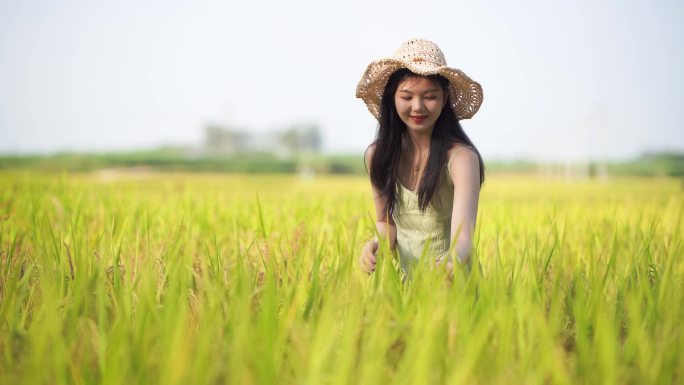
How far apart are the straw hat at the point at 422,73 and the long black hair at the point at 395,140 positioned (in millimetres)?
36

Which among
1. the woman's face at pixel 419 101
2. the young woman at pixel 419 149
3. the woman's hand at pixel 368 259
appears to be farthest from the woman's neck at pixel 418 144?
the woman's hand at pixel 368 259

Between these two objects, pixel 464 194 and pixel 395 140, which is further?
pixel 395 140

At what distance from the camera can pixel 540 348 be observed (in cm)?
102

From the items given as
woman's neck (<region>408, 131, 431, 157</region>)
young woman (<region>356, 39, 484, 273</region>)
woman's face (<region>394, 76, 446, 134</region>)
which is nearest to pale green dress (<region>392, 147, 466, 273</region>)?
young woman (<region>356, 39, 484, 273</region>)

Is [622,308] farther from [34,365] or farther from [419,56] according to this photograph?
[34,365]

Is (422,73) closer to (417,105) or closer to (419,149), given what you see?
(417,105)

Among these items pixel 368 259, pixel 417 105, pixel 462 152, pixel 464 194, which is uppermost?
pixel 417 105

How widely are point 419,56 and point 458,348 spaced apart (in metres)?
1.14

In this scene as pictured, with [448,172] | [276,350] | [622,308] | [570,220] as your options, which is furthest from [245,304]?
[570,220]

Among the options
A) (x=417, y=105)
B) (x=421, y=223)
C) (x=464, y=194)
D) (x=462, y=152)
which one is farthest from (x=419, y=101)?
(x=421, y=223)

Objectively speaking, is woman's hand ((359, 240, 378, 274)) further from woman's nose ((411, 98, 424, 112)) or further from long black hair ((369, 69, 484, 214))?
woman's nose ((411, 98, 424, 112))

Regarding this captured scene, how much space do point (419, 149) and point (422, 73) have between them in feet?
1.06

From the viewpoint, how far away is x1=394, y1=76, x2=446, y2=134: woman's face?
1.96 m

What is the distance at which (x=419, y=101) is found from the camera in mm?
1951
